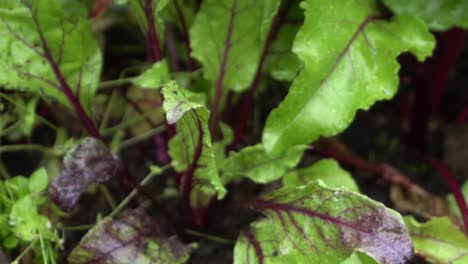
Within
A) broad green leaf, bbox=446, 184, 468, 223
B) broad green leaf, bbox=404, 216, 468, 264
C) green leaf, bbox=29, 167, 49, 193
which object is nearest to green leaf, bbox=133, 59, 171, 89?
green leaf, bbox=29, 167, 49, 193

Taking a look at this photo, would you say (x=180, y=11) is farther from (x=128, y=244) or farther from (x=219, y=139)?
(x=128, y=244)

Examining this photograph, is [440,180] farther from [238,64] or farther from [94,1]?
[94,1]

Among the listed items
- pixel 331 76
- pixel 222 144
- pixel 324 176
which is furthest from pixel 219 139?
pixel 331 76

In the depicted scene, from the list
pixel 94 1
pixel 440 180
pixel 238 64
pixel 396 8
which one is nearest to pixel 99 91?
pixel 94 1

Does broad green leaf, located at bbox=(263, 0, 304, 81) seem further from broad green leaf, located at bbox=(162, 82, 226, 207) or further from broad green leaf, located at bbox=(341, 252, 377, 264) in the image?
broad green leaf, located at bbox=(341, 252, 377, 264)

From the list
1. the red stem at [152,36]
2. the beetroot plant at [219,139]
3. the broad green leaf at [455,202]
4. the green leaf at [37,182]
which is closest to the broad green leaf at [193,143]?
the beetroot plant at [219,139]
